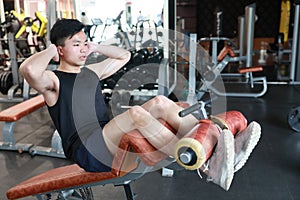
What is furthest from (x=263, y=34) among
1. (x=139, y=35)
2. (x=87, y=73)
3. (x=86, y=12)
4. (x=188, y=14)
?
(x=87, y=73)

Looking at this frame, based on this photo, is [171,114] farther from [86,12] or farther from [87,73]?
[86,12]

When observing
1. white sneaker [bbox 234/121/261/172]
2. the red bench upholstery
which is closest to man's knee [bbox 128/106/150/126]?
white sneaker [bbox 234/121/261/172]

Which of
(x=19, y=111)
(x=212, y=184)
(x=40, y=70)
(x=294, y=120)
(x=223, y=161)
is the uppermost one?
(x=40, y=70)

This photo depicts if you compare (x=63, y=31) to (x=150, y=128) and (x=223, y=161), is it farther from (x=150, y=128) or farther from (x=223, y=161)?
(x=223, y=161)

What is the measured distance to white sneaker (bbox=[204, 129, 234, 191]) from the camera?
0.92m

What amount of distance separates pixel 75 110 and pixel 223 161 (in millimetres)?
629

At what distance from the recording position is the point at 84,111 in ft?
4.13

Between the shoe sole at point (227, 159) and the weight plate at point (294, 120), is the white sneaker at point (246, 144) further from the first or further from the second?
the weight plate at point (294, 120)

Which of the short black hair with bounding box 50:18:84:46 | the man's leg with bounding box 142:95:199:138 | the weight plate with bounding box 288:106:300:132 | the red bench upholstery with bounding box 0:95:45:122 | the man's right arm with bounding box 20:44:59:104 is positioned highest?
the short black hair with bounding box 50:18:84:46

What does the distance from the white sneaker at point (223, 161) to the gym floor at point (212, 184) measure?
0.85 meters

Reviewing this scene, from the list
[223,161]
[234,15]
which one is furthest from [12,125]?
[234,15]

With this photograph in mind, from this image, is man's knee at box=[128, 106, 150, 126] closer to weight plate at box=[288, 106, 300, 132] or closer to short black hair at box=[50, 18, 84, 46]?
short black hair at box=[50, 18, 84, 46]

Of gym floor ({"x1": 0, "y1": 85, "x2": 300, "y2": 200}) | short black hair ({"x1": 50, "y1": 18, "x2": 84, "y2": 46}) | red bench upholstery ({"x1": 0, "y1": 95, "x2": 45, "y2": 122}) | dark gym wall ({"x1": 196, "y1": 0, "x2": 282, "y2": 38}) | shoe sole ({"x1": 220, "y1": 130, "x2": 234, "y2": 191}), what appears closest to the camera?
shoe sole ({"x1": 220, "y1": 130, "x2": 234, "y2": 191})

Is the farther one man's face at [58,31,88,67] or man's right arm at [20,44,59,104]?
man's face at [58,31,88,67]
